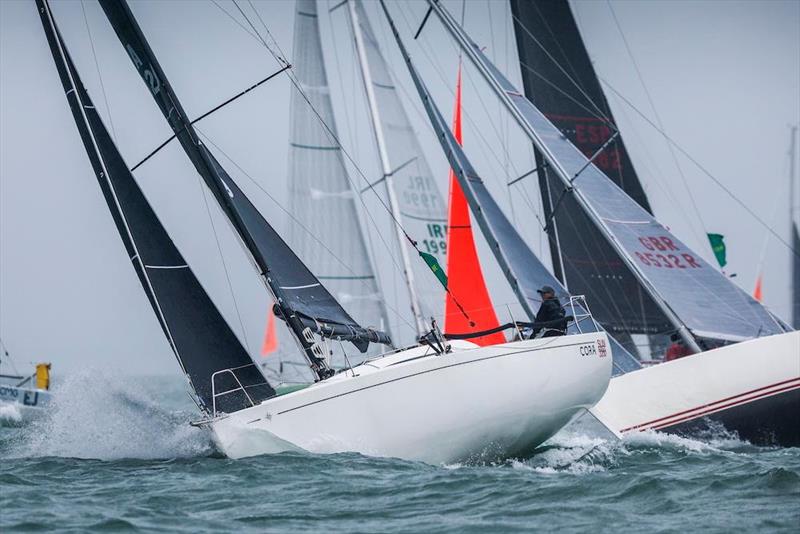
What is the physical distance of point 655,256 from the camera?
49.7 feet

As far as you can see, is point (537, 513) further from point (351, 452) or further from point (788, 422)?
point (788, 422)

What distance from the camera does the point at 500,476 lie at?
949 centimetres

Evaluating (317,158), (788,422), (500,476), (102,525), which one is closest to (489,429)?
(500,476)

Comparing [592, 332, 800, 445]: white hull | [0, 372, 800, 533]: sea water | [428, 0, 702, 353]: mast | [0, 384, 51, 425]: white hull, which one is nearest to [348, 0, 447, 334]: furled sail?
[428, 0, 702, 353]: mast

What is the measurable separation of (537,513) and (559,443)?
482cm

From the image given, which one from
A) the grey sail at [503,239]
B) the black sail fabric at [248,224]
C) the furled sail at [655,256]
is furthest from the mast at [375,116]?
the black sail fabric at [248,224]

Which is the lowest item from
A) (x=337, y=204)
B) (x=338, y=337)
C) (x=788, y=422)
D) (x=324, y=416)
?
(x=788, y=422)

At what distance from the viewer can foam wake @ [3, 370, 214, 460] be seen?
11.3m

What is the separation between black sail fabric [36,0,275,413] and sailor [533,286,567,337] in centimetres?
282

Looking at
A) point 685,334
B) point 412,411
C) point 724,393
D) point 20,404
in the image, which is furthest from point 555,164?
point 20,404

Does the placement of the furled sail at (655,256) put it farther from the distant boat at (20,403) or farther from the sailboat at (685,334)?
the distant boat at (20,403)

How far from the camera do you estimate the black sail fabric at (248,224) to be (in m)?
11.7

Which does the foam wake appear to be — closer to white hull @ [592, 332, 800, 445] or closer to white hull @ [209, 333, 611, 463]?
white hull @ [209, 333, 611, 463]

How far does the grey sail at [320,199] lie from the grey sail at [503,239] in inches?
309
